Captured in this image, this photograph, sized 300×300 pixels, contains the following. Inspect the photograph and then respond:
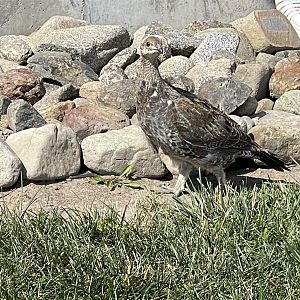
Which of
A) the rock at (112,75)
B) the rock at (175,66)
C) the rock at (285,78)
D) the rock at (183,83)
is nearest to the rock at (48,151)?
the rock at (112,75)

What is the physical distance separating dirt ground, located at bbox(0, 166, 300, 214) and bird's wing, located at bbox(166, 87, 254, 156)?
442 mm

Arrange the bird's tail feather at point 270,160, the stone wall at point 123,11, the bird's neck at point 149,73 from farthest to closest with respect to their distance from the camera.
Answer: the stone wall at point 123,11 → the bird's tail feather at point 270,160 → the bird's neck at point 149,73

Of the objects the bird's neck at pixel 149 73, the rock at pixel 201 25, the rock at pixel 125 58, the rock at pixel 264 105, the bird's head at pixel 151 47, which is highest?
the bird's head at pixel 151 47

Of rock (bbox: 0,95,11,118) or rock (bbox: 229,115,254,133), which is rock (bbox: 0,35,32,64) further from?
rock (bbox: 229,115,254,133)

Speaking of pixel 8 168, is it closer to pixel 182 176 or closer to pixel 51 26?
pixel 182 176

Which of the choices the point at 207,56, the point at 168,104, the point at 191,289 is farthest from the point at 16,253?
the point at 207,56

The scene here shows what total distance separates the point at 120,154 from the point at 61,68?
6.22 ft

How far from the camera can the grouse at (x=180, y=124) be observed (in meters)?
5.91

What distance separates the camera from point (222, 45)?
29.2 feet

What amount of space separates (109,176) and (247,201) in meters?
1.58

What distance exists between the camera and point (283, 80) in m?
8.17

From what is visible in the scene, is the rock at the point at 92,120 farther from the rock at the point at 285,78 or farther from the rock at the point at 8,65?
the rock at the point at 285,78

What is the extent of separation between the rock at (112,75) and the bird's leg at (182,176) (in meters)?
1.67

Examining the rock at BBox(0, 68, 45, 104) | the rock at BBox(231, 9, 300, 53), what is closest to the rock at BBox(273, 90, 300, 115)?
the rock at BBox(231, 9, 300, 53)
